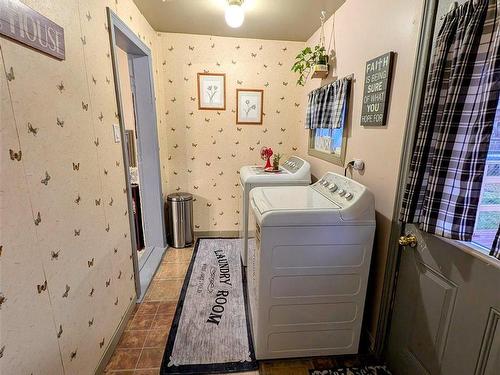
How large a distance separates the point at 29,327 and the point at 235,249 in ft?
7.28

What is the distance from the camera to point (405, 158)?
1308 mm

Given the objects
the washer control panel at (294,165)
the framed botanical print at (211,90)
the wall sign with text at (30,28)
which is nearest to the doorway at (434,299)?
the washer control panel at (294,165)

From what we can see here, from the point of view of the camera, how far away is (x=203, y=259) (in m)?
2.81

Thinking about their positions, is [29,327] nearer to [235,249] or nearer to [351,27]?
[235,249]

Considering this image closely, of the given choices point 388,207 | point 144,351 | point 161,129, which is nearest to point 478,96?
point 388,207

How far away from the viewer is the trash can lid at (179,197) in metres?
2.96

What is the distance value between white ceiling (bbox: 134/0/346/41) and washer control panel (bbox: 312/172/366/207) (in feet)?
4.75

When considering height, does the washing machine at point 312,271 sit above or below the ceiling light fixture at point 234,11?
below

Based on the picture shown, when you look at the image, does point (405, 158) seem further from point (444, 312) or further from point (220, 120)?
point (220, 120)

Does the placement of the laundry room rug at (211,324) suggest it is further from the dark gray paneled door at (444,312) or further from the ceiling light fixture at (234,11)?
the ceiling light fixture at (234,11)

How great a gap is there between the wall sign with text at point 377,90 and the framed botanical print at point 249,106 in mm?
1564

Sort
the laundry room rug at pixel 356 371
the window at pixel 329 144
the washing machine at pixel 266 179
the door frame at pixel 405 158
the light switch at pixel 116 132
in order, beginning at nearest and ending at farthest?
the door frame at pixel 405 158, the laundry room rug at pixel 356 371, the light switch at pixel 116 132, the window at pixel 329 144, the washing machine at pixel 266 179

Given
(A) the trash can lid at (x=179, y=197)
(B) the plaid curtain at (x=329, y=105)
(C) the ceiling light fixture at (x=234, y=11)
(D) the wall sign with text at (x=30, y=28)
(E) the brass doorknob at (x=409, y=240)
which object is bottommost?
(A) the trash can lid at (x=179, y=197)

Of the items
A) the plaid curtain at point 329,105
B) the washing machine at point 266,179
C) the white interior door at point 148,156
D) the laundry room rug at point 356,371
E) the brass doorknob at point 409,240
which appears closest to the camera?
the brass doorknob at point 409,240
